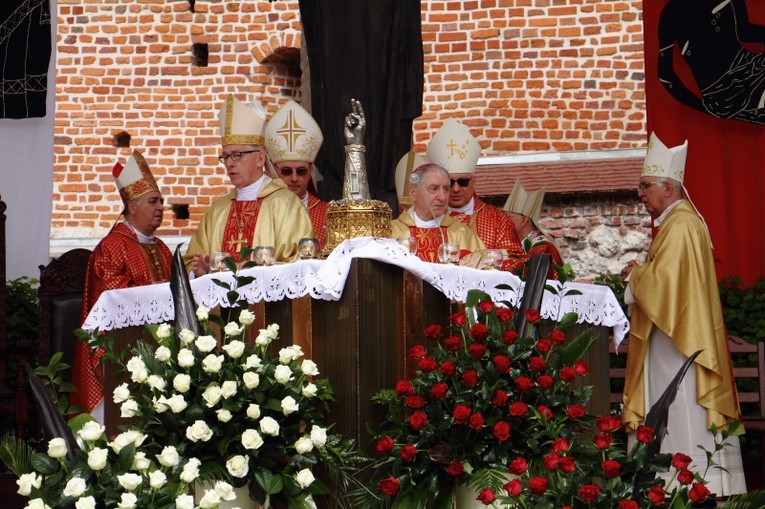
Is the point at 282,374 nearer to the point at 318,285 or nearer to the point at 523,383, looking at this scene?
the point at 318,285

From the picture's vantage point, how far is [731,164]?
28.0 ft

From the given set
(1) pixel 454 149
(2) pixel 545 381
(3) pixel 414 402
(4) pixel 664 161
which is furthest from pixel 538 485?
(4) pixel 664 161

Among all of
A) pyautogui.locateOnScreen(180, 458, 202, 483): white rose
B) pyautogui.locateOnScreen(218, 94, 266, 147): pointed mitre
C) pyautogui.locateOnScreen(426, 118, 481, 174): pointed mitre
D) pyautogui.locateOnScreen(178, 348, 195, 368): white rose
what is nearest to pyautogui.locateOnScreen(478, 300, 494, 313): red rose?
pyautogui.locateOnScreen(178, 348, 195, 368): white rose

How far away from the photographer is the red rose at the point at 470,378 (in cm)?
401

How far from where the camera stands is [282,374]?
4.01m

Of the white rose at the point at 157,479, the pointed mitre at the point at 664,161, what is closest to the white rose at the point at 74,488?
the white rose at the point at 157,479

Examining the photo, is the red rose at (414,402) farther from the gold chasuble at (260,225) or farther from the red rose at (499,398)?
the gold chasuble at (260,225)

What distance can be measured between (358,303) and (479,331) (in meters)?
0.54

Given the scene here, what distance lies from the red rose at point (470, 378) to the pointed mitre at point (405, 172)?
2.76 metres

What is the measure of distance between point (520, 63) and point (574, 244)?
1.58m

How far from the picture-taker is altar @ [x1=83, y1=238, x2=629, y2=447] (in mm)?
4477

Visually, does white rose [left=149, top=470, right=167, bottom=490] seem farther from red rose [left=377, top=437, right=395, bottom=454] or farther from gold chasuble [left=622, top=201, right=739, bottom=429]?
gold chasuble [left=622, top=201, right=739, bottom=429]

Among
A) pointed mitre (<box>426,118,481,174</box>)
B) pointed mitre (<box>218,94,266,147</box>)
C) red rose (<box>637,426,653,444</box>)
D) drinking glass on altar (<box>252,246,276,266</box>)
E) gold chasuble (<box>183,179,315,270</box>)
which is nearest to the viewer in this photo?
red rose (<box>637,426,653,444</box>)

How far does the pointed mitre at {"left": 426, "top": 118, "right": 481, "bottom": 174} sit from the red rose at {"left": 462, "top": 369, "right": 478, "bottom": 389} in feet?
9.50
